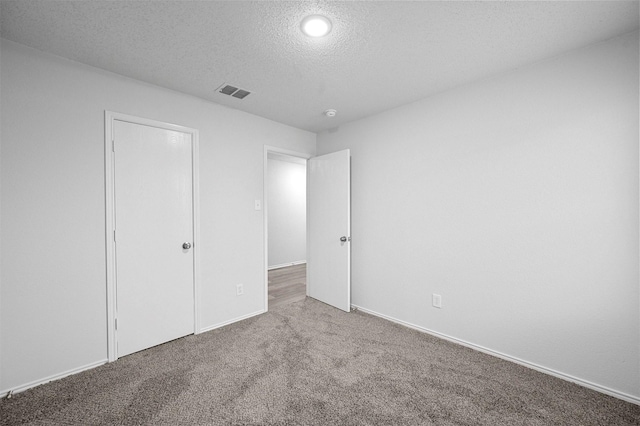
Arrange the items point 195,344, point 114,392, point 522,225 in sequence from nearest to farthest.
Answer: point 114,392 → point 522,225 → point 195,344

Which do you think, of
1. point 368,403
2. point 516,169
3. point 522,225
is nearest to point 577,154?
point 516,169

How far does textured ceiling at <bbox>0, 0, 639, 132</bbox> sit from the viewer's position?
4.79 ft

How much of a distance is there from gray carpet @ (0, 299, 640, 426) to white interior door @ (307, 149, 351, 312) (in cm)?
90

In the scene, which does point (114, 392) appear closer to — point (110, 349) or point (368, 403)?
point (110, 349)

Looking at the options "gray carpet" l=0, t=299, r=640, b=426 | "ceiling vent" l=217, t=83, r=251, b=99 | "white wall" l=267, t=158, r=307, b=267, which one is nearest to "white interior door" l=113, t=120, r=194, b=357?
"gray carpet" l=0, t=299, r=640, b=426

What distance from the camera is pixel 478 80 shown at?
2.27m

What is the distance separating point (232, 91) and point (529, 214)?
2.74 meters

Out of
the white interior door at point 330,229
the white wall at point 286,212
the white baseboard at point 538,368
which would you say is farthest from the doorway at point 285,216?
the white baseboard at point 538,368

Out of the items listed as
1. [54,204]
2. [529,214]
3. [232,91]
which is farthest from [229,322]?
[529,214]

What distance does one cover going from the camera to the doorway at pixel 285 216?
18.3 ft

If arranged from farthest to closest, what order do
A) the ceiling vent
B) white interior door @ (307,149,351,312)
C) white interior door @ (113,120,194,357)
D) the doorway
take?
the doorway
white interior door @ (307,149,351,312)
the ceiling vent
white interior door @ (113,120,194,357)

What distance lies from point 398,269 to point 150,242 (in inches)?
96.4

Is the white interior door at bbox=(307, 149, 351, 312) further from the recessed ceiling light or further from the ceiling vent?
the recessed ceiling light

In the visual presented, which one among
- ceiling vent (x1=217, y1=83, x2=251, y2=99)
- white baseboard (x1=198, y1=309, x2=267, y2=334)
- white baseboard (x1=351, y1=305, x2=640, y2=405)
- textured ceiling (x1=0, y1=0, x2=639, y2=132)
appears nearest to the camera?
textured ceiling (x1=0, y1=0, x2=639, y2=132)
